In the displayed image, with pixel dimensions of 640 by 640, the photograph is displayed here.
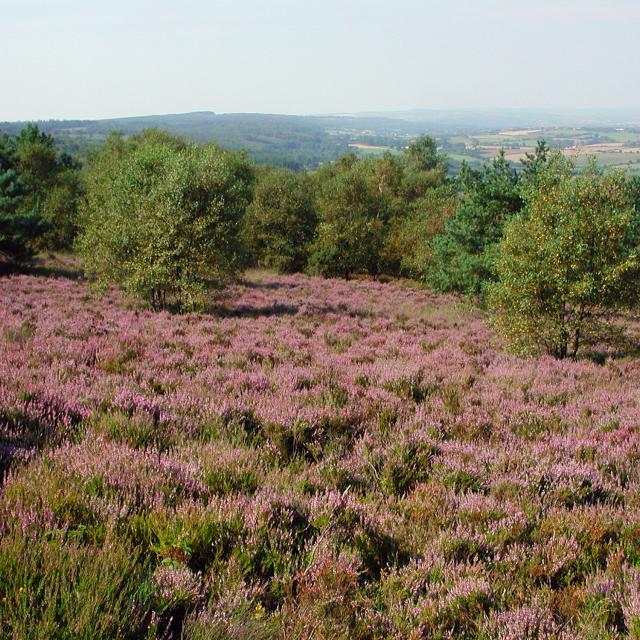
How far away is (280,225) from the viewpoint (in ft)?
168

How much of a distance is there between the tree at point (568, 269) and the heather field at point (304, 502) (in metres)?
4.78

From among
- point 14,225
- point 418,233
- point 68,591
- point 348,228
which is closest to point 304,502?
point 68,591

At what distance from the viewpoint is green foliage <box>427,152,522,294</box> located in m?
27.8

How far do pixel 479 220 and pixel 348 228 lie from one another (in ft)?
65.2

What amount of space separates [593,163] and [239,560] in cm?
1739

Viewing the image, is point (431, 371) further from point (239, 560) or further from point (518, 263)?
point (239, 560)

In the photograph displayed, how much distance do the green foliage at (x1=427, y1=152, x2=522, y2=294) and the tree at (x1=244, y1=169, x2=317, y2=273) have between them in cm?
2157

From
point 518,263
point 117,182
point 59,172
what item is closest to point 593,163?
point 518,263

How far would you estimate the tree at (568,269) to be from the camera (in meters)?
13.7

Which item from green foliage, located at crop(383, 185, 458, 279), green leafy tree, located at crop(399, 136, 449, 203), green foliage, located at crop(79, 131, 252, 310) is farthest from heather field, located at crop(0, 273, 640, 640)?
green leafy tree, located at crop(399, 136, 449, 203)

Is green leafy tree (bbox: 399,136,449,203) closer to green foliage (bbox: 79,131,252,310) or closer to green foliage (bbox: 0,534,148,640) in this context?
green foliage (bbox: 79,131,252,310)

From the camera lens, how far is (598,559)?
3.77 metres

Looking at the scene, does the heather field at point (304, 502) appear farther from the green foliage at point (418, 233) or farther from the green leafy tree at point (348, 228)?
the green leafy tree at point (348, 228)

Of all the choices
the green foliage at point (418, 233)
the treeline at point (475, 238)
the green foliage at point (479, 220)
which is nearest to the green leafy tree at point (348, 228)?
the green foliage at point (418, 233)
